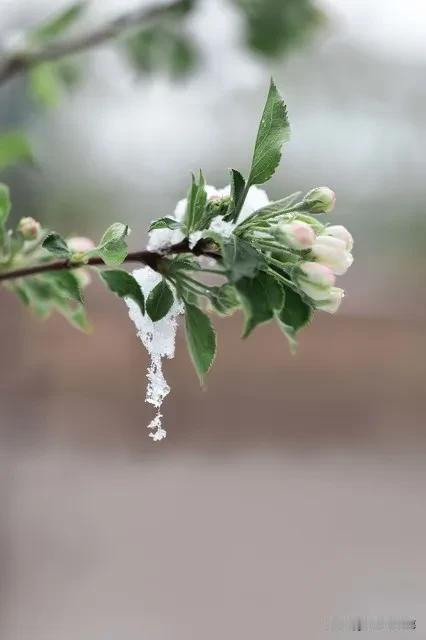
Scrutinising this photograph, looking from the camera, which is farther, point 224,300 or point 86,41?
point 86,41

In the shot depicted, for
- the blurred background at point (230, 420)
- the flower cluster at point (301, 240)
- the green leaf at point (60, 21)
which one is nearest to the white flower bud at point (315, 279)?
the flower cluster at point (301, 240)

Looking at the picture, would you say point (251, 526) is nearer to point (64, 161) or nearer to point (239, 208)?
point (64, 161)

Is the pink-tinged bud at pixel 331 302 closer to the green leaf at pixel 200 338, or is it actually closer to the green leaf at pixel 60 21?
the green leaf at pixel 200 338

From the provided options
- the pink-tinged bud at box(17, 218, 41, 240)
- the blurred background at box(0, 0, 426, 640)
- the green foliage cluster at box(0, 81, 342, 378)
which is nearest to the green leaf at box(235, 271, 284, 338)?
the green foliage cluster at box(0, 81, 342, 378)

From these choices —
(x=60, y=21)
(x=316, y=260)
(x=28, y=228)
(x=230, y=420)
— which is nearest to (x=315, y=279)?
(x=316, y=260)

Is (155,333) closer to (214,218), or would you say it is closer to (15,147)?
(214,218)

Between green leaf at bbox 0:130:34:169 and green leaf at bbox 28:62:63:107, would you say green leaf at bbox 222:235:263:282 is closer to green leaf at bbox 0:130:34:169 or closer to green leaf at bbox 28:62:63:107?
green leaf at bbox 0:130:34:169
